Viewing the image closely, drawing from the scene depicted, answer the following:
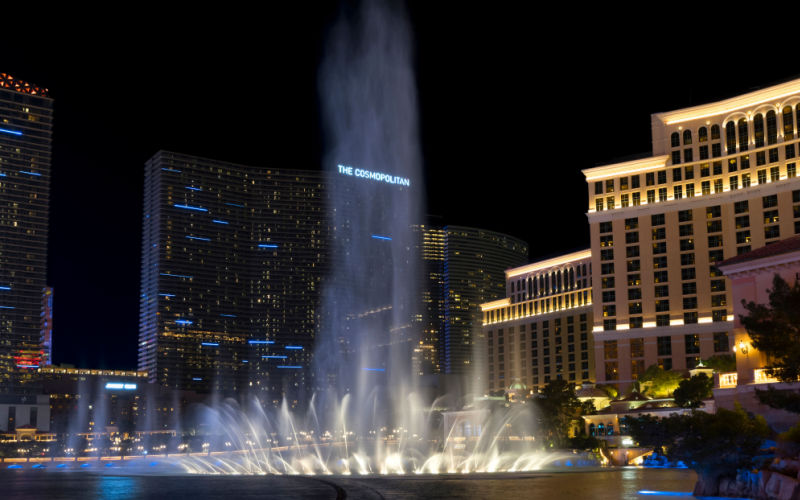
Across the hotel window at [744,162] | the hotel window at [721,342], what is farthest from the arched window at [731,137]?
the hotel window at [721,342]

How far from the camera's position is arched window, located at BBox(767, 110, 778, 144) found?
364 feet

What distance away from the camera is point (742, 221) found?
371 feet

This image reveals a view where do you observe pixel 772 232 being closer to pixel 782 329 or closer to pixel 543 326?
pixel 543 326

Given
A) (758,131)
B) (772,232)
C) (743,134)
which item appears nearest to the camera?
(772,232)

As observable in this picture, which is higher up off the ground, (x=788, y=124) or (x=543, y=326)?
(x=788, y=124)

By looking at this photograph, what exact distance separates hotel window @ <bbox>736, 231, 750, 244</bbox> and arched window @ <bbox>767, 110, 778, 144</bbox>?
11655 mm

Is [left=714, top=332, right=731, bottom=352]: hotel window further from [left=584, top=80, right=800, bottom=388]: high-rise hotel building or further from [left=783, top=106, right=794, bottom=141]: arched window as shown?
[left=783, top=106, right=794, bottom=141]: arched window

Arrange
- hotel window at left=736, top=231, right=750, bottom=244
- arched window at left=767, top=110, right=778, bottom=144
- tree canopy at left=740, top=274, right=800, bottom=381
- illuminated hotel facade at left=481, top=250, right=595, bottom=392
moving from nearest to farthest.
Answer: tree canopy at left=740, top=274, right=800, bottom=381
arched window at left=767, top=110, right=778, bottom=144
hotel window at left=736, top=231, right=750, bottom=244
illuminated hotel facade at left=481, top=250, right=595, bottom=392

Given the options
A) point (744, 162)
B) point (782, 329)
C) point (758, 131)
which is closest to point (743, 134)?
point (758, 131)

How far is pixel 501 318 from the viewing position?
17600 centimetres

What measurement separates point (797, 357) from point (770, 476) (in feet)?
23.9

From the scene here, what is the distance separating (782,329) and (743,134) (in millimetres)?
81986

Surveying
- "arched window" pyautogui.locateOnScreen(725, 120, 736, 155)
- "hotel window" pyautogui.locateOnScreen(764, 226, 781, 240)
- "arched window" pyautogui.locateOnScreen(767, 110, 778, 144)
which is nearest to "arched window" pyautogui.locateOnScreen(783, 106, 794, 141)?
"arched window" pyautogui.locateOnScreen(767, 110, 778, 144)

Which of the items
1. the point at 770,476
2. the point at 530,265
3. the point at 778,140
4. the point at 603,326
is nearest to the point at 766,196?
the point at 778,140
